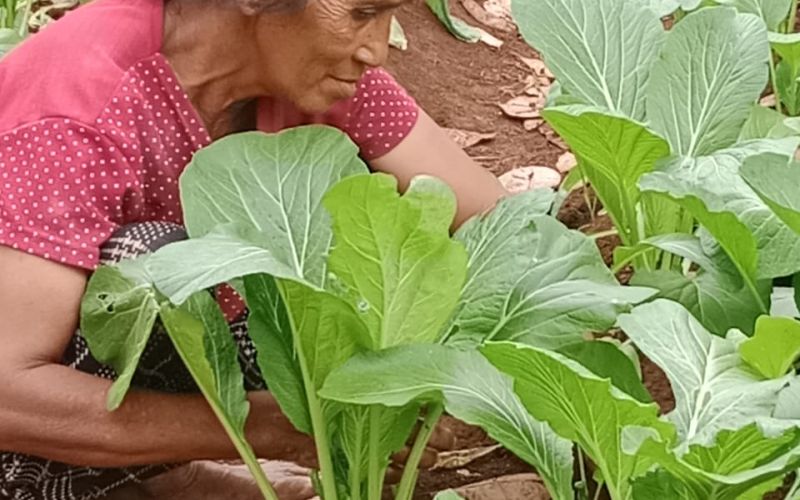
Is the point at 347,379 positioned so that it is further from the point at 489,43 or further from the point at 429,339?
the point at 489,43

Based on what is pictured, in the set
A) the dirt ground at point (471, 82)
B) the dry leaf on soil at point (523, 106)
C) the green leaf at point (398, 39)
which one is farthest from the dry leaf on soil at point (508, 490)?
the green leaf at point (398, 39)

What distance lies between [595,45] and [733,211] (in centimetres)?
43

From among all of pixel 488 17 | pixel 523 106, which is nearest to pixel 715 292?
pixel 523 106

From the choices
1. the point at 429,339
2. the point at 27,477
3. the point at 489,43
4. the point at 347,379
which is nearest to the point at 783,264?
the point at 429,339

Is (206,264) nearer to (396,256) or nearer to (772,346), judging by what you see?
(396,256)

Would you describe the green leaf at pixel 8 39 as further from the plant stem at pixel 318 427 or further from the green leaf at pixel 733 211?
the green leaf at pixel 733 211

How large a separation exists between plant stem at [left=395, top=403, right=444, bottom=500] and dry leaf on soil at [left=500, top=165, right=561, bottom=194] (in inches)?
40.2

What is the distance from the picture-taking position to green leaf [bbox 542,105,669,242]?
1739 mm

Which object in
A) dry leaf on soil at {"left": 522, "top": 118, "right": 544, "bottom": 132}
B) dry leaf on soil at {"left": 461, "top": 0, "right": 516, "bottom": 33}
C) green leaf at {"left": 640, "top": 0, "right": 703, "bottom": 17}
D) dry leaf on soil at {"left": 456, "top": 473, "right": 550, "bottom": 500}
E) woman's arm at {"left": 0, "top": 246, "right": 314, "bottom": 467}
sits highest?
green leaf at {"left": 640, "top": 0, "right": 703, "bottom": 17}

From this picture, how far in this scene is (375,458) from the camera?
1667mm

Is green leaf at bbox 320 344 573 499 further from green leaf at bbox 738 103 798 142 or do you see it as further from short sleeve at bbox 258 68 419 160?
green leaf at bbox 738 103 798 142

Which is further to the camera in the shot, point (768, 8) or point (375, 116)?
point (768, 8)

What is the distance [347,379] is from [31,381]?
0.41 meters

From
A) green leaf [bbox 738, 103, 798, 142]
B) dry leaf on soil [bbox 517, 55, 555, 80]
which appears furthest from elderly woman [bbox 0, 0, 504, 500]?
dry leaf on soil [bbox 517, 55, 555, 80]
